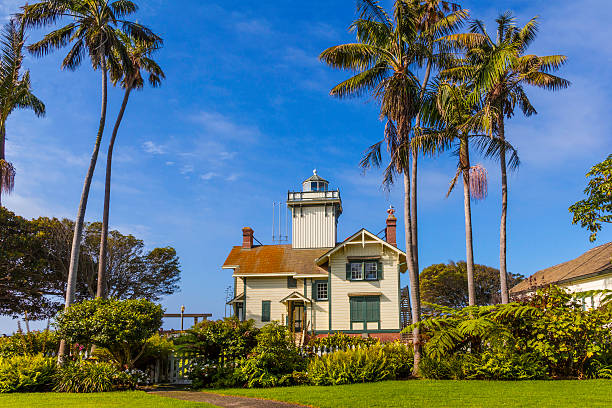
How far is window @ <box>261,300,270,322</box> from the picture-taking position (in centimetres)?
3175

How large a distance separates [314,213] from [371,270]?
8.43m

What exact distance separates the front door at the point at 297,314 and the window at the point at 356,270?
3939 millimetres

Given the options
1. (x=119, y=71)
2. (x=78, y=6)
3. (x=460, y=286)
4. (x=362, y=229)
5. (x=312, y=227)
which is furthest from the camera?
(x=460, y=286)

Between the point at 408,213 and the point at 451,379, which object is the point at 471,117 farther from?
the point at 451,379

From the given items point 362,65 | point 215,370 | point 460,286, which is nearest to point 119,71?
point 362,65

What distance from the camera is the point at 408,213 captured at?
53.4 feet

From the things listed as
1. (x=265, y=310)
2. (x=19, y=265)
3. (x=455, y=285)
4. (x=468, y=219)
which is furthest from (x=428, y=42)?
(x=455, y=285)

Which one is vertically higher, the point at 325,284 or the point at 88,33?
the point at 88,33

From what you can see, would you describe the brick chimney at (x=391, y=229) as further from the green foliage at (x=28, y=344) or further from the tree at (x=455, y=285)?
the tree at (x=455, y=285)

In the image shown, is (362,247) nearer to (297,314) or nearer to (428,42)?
(297,314)

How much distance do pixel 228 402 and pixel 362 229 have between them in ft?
63.6

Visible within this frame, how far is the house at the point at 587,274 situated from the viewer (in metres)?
21.4

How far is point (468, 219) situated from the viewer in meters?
20.2

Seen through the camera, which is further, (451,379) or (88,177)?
(88,177)
